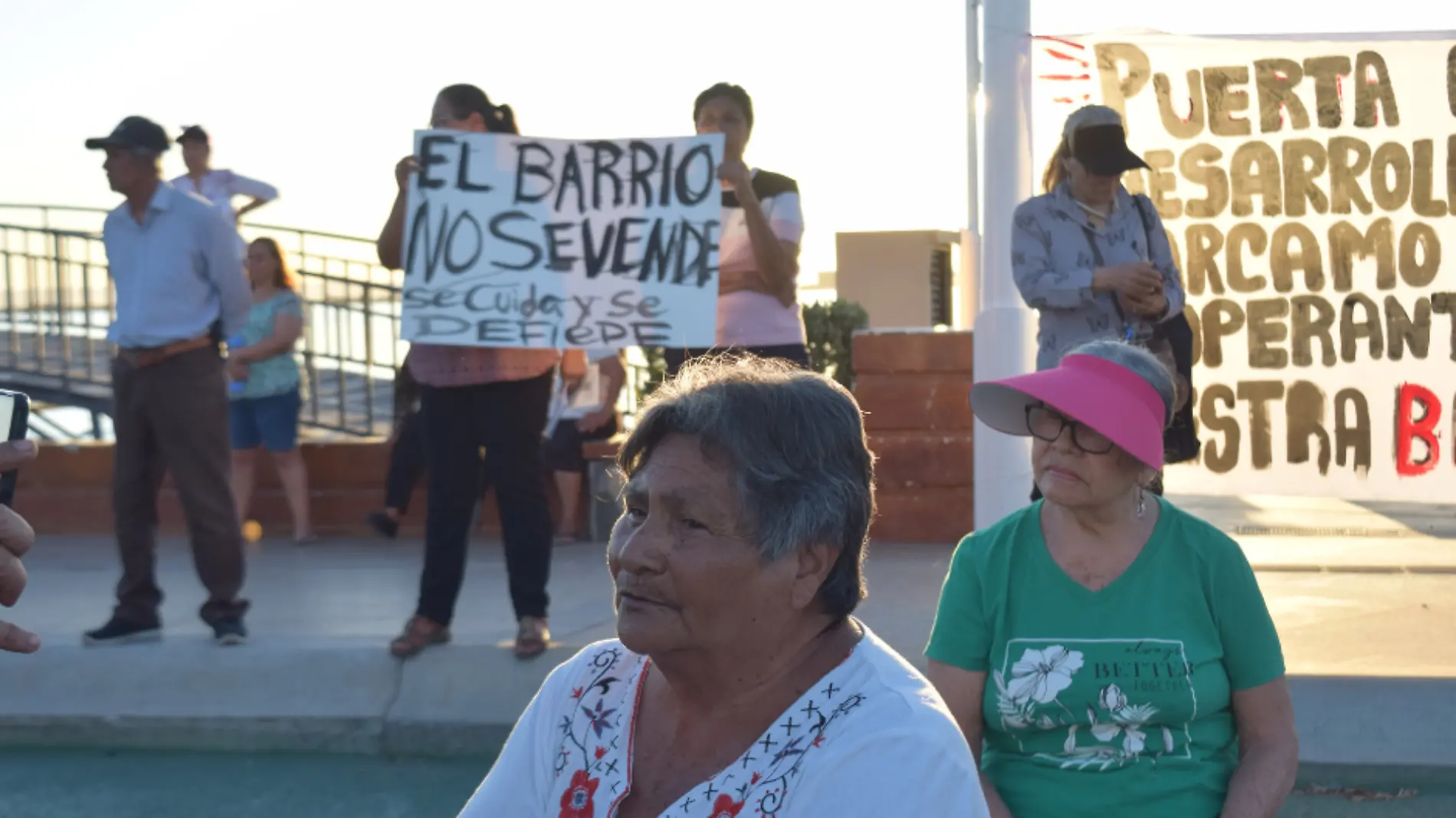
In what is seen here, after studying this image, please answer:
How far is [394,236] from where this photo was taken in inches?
245

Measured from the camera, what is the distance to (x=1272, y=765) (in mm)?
3164

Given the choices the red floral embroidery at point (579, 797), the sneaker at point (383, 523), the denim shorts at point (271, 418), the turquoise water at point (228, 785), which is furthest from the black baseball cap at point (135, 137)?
the red floral embroidery at point (579, 797)

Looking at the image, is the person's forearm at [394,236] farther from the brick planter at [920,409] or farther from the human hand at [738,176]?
the brick planter at [920,409]

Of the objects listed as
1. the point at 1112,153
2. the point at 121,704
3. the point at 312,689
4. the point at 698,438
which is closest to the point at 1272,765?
the point at 698,438

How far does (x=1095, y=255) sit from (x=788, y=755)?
11.2 feet

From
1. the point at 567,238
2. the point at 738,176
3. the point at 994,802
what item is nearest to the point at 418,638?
the point at 567,238

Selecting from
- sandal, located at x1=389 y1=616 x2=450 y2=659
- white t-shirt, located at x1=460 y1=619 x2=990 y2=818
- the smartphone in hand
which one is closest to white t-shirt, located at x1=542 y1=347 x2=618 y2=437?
sandal, located at x1=389 y1=616 x2=450 y2=659

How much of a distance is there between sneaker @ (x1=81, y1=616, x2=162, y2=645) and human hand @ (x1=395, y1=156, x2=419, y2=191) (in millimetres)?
1682

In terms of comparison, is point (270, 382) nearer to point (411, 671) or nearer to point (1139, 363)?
point (411, 671)

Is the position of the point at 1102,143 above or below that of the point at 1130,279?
above

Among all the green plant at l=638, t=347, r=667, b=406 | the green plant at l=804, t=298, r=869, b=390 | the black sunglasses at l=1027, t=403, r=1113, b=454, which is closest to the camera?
the black sunglasses at l=1027, t=403, r=1113, b=454

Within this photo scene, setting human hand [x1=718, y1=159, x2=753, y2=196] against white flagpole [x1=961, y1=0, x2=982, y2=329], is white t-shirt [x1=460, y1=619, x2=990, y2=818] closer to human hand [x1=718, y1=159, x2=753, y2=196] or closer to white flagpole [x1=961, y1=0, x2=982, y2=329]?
human hand [x1=718, y1=159, x2=753, y2=196]

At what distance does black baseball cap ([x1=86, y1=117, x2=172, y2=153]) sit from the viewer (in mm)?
6289

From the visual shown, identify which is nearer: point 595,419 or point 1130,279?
point 1130,279
